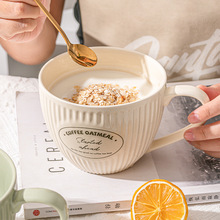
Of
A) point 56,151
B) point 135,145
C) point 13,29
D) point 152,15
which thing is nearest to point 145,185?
point 135,145

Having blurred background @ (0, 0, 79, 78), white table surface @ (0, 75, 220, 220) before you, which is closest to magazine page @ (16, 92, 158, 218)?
white table surface @ (0, 75, 220, 220)

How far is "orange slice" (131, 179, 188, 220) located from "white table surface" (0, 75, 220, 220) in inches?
1.4

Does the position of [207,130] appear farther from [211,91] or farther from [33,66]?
[33,66]

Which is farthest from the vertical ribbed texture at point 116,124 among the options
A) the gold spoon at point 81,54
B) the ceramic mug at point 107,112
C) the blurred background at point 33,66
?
the blurred background at point 33,66

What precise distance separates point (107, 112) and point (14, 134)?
0.26 meters

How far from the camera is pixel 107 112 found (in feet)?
1.66

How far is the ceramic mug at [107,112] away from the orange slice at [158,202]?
0.06 metres

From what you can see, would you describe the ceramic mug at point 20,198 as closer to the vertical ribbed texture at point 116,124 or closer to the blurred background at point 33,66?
the vertical ribbed texture at point 116,124

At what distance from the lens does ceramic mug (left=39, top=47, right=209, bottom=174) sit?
0.52 metres

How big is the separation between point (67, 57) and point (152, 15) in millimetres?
347

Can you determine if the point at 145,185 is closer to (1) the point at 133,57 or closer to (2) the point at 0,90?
(1) the point at 133,57

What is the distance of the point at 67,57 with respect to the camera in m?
0.63

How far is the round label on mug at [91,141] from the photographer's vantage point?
0.52 metres

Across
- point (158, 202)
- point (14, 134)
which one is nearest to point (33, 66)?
point (14, 134)
